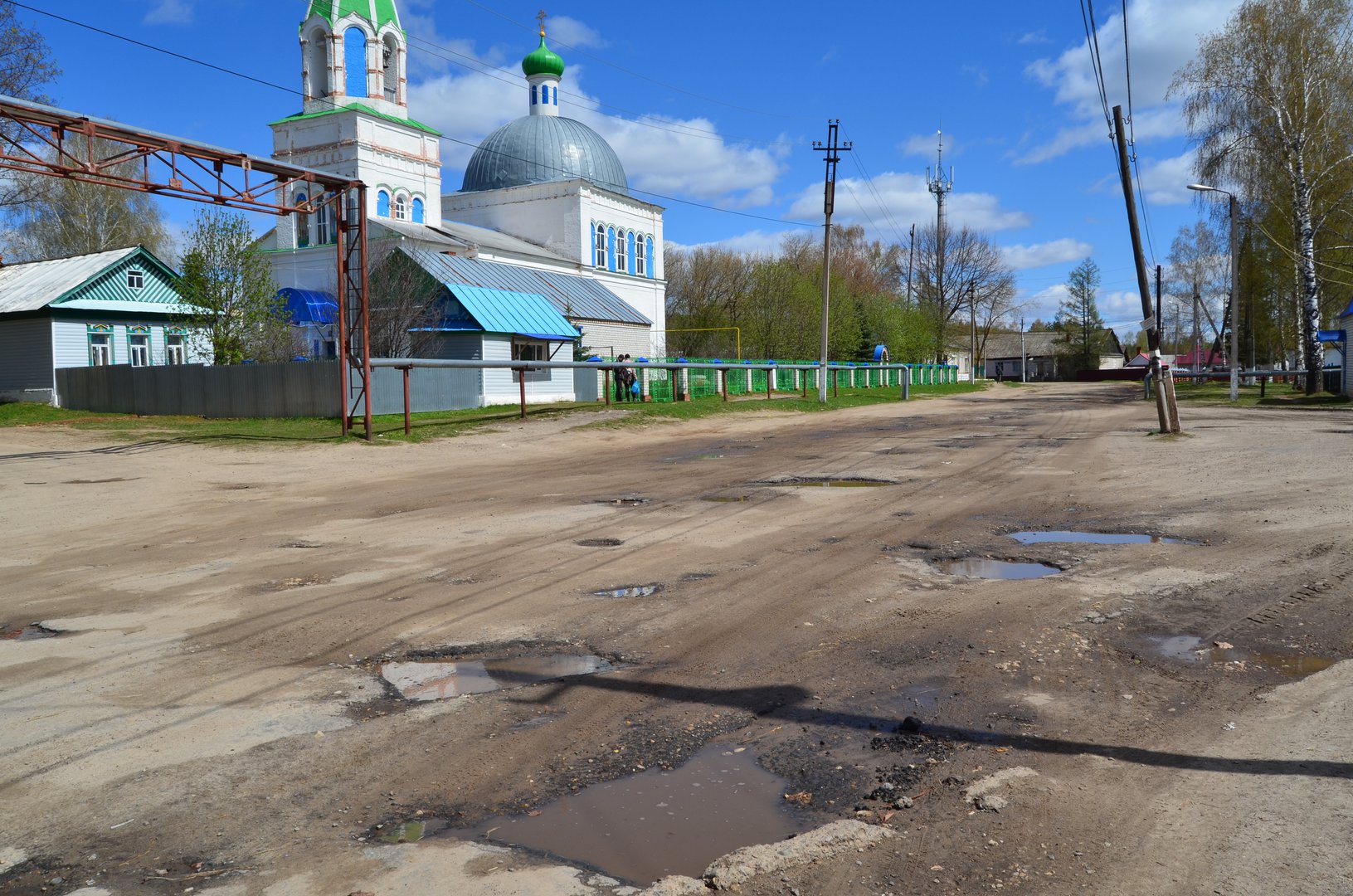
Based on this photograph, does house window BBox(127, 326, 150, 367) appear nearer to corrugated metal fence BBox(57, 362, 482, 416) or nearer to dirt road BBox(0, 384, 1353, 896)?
corrugated metal fence BBox(57, 362, 482, 416)

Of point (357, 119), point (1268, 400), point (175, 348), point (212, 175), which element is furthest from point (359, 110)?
point (1268, 400)

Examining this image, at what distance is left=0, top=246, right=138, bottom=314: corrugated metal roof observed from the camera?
3234cm

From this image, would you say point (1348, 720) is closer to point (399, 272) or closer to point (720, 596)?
point (720, 596)

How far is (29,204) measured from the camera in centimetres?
4109

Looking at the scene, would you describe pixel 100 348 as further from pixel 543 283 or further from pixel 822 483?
pixel 822 483

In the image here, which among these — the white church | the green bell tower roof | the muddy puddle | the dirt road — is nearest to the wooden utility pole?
the dirt road

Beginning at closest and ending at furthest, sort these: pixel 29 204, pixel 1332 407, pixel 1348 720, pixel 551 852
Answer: pixel 551 852
pixel 1348 720
pixel 1332 407
pixel 29 204

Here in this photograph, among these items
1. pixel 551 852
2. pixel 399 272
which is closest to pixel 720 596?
pixel 551 852

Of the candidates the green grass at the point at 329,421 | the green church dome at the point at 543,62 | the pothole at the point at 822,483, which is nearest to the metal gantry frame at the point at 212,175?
the green grass at the point at 329,421

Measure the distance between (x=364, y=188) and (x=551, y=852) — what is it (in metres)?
19.8

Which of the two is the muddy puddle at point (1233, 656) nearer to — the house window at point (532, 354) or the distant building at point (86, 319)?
the house window at point (532, 354)

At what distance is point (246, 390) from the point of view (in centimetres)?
2636

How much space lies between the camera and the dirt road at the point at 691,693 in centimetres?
318

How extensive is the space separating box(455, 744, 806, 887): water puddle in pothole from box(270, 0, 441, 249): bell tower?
1684 inches
